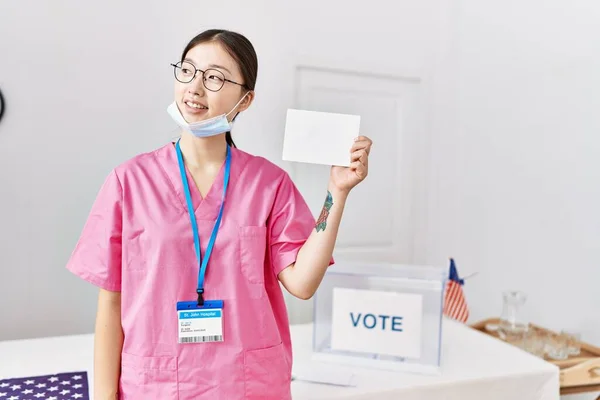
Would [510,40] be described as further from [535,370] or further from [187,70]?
[187,70]

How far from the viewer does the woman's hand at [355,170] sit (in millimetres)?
1097

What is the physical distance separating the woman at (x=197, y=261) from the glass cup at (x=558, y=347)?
1341 millimetres

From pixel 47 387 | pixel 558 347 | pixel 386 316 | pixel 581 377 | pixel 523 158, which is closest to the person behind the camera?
pixel 47 387

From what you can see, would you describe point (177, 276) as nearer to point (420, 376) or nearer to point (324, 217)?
point (324, 217)

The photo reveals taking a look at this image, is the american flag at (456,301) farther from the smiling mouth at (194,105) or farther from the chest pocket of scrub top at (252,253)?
the smiling mouth at (194,105)

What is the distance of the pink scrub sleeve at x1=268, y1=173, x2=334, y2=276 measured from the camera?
1163mm

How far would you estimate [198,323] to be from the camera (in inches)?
42.3

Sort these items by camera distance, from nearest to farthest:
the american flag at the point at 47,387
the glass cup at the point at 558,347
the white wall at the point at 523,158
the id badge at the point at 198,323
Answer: the id badge at the point at 198,323
the american flag at the point at 47,387
the glass cup at the point at 558,347
the white wall at the point at 523,158

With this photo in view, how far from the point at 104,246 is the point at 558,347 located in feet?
5.65

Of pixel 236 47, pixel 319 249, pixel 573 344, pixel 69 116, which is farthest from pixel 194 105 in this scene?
pixel 573 344

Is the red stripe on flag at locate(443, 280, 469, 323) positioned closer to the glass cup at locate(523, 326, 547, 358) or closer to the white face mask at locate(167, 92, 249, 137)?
the glass cup at locate(523, 326, 547, 358)

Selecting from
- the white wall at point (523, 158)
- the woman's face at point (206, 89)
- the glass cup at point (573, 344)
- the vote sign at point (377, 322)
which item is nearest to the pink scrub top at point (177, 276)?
the woman's face at point (206, 89)

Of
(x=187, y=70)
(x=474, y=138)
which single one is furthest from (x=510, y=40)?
(x=187, y=70)

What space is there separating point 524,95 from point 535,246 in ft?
2.21
